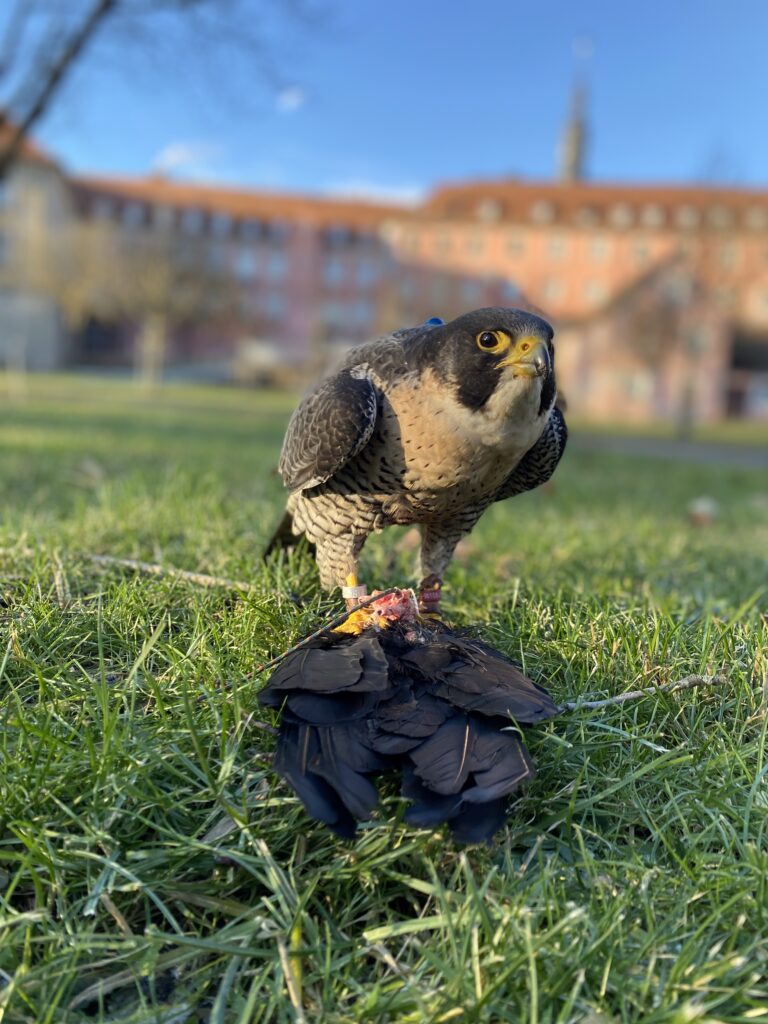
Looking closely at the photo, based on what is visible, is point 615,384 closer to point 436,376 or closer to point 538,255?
point 538,255

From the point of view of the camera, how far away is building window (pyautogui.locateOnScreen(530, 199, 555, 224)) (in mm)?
51053

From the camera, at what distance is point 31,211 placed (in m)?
46.3

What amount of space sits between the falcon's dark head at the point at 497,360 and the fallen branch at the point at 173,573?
910 millimetres

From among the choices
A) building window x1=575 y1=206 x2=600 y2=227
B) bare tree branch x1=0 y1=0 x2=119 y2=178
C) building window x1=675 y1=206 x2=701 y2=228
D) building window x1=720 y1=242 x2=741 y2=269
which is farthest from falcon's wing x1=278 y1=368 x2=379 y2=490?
building window x1=675 y1=206 x2=701 y2=228

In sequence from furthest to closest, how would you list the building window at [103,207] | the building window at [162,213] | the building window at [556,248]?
1. the building window at [162,213]
2. the building window at [103,207]
3. the building window at [556,248]

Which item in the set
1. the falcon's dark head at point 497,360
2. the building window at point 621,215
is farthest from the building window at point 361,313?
the falcon's dark head at point 497,360

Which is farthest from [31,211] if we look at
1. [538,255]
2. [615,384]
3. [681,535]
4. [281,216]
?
[681,535]

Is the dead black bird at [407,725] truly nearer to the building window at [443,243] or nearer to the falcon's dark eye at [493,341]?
the falcon's dark eye at [493,341]

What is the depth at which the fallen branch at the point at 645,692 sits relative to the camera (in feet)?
A: 5.77

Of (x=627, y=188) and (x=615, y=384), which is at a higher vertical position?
(x=627, y=188)

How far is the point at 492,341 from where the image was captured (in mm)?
1913

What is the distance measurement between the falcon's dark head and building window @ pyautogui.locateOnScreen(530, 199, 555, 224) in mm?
53851

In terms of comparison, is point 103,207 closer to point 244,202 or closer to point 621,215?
point 244,202

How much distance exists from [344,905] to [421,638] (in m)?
0.67
